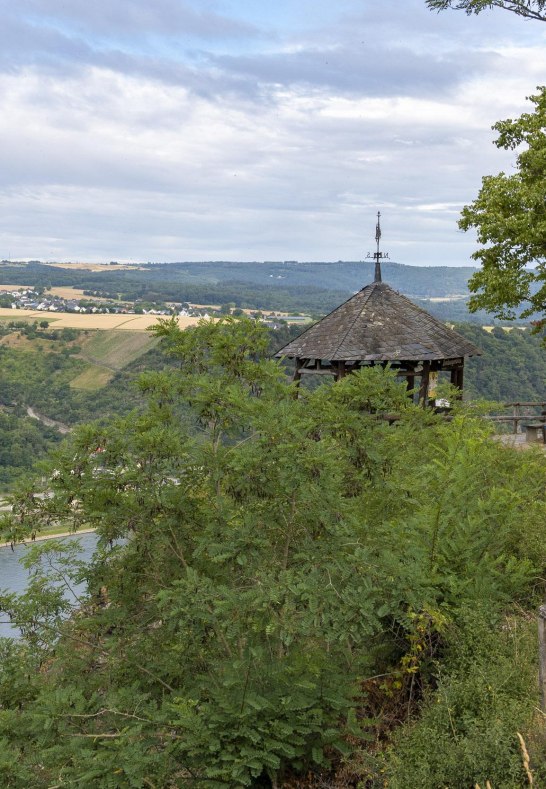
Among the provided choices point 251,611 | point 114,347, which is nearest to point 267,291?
point 114,347

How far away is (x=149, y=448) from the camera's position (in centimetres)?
511

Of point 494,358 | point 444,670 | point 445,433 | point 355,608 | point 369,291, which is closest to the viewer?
point 355,608

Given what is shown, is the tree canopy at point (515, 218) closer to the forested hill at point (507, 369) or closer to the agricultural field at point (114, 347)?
the forested hill at point (507, 369)

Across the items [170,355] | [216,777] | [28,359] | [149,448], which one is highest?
[170,355]

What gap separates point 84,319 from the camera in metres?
108

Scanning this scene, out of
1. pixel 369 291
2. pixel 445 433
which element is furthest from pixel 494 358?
pixel 445 433

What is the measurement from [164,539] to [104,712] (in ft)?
3.97

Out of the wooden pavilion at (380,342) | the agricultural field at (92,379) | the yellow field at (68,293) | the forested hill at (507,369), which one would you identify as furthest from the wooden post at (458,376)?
the yellow field at (68,293)

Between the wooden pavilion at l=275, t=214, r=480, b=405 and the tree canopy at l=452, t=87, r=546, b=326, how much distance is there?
253 cm

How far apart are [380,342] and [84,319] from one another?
98.0 meters

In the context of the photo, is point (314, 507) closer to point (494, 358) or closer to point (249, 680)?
point (249, 680)

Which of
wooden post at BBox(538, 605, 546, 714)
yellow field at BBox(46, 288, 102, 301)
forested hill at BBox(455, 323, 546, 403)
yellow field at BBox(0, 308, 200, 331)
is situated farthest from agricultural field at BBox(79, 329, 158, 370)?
wooden post at BBox(538, 605, 546, 714)

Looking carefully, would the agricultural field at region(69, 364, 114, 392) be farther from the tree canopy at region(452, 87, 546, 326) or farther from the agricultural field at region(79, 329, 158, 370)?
the tree canopy at region(452, 87, 546, 326)

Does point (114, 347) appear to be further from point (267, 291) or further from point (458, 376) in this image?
point (458, 376)
